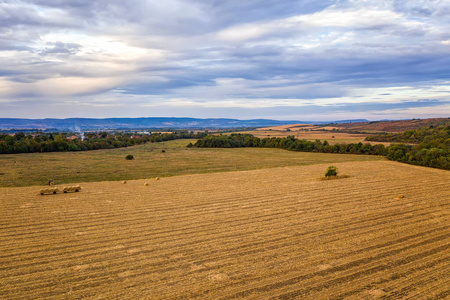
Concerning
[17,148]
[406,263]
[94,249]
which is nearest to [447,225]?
[406,263]

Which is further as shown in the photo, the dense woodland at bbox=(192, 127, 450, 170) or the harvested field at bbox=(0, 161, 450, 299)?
the dense woodland at bbox=(192, 127, 450, 170)

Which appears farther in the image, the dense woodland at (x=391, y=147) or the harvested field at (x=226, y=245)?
the dense woodland at (x=391, y=147)

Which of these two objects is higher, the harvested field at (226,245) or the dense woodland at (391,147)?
the dense woodland at (391,147)

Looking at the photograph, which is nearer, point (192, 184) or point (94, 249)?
point (94, 249)

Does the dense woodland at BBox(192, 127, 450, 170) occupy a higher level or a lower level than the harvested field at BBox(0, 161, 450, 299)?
higher

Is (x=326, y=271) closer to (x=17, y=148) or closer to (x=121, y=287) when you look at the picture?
(x=121, y=287)
